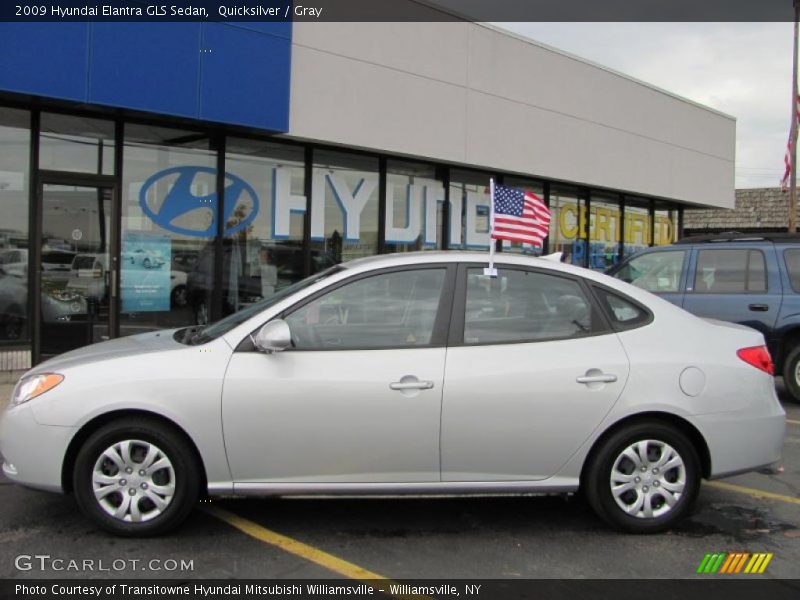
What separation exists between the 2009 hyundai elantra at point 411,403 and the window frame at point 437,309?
0.01 metres

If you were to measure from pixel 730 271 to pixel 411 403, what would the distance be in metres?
5.98

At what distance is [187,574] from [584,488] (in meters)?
2.30

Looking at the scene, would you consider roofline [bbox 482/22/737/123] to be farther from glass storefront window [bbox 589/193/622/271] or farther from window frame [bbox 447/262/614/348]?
window frame [bbox 447/262/614/348]

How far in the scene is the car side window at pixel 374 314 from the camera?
4.16 metres

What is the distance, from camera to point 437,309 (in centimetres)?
427

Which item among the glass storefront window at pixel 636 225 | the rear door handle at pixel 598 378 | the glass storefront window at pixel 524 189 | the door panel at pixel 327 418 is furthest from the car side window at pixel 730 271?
the glass storefront window at pixel 636 225

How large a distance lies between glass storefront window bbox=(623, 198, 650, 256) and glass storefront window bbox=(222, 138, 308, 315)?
9.42 meters

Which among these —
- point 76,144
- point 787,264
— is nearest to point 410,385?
point 787,264

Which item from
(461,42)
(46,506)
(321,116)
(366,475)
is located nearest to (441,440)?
(366,475)

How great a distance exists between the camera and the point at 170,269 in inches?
390

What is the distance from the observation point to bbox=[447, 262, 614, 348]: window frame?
4.21m

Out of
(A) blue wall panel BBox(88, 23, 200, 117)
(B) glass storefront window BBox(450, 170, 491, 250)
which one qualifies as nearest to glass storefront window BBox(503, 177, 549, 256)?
(B) glass storefront window BBox(450, 170, 491, 250)

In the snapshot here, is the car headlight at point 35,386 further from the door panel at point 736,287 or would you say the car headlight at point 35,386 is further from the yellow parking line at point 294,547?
the door panel at point 736,287
